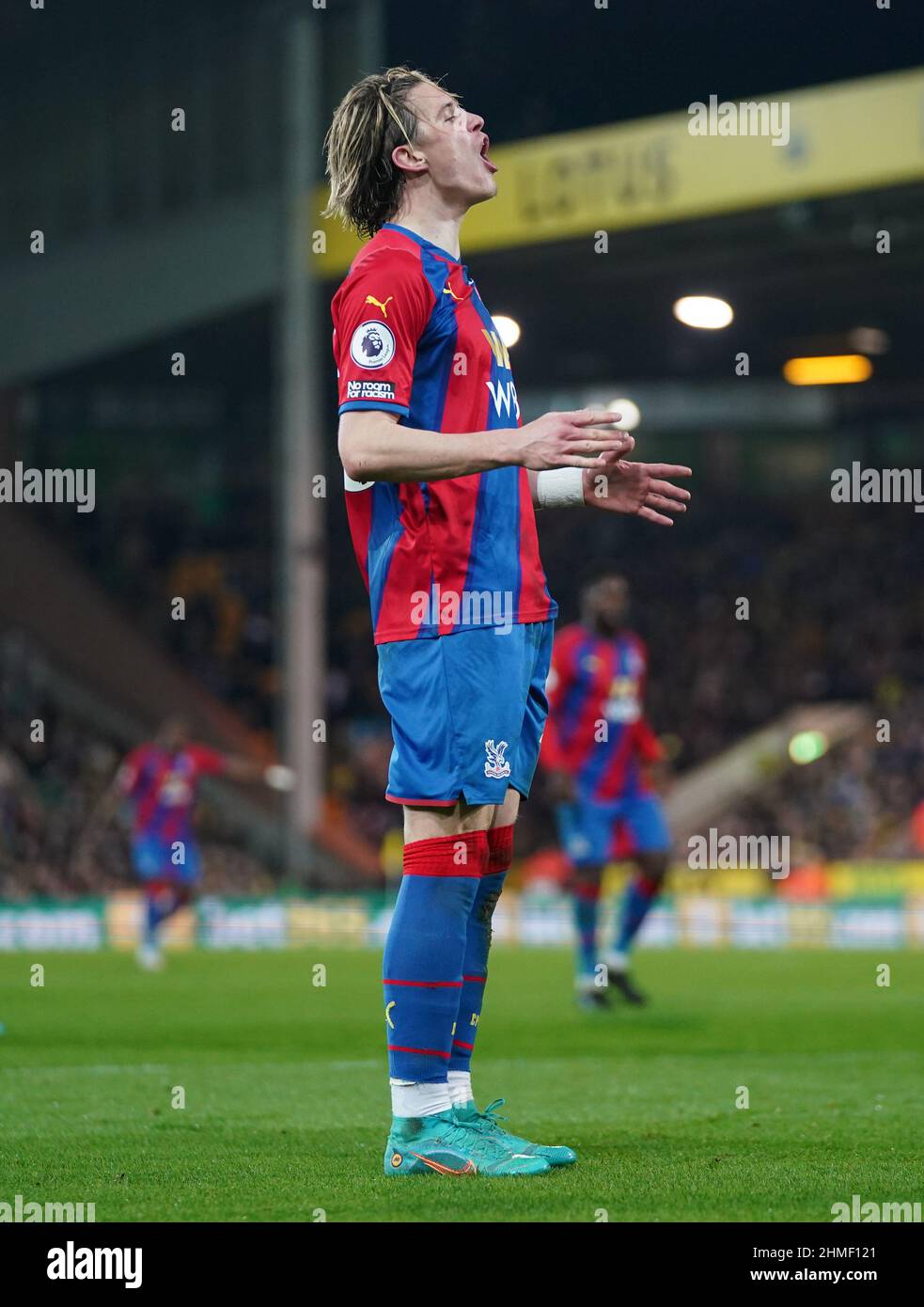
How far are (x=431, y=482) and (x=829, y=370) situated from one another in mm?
33086

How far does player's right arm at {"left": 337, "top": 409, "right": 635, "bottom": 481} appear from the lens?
13.5ft

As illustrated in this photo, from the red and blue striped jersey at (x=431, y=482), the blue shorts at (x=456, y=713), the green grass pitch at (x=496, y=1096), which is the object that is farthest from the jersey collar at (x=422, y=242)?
the green grass pitch at (x=496, y=1096)

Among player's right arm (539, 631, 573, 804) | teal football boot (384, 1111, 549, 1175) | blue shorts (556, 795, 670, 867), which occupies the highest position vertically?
player's right arm (539, 631, 573, 804)

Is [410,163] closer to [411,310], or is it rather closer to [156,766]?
[411,310]

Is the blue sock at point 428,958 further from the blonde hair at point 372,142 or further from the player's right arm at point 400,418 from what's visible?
the blonde hair at point 372,142

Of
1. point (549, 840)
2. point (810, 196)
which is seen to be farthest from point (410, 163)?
point (549, 840)

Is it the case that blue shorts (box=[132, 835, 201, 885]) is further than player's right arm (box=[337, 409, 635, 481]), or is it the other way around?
blue shorts (box=[132, 835, 201, 885])

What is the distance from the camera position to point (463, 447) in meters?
4.20

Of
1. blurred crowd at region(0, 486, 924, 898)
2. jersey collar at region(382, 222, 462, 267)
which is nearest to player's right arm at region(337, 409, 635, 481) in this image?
jersey collar at region(382, 222, 462, 267)

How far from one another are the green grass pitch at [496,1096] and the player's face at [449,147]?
229cm

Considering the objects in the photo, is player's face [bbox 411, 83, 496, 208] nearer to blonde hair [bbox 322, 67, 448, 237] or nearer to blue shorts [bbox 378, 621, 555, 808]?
blonde hair [bbox 322, 67, 448, 237]

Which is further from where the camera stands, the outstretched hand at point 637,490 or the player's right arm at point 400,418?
the outstretched hand at point 637,490

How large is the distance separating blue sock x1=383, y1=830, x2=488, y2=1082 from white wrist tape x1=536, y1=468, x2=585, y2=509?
90cm

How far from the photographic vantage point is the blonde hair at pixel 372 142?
462 centimetres
